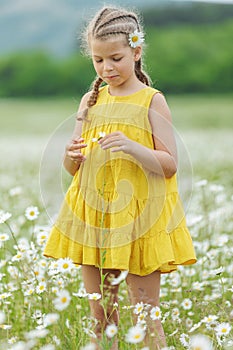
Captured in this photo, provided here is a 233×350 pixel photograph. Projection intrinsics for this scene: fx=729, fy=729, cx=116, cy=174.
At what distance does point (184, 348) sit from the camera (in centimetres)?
263

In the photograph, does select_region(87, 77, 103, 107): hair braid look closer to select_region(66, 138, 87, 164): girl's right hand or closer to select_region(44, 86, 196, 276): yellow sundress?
select_region(44, 86, 196, 276): yellow sundress

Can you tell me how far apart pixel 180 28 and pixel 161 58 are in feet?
6.31

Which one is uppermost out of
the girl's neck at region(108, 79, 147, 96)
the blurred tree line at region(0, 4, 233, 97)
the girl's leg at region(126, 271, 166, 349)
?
the blurred tree line at region(0, 4, 233, 97)

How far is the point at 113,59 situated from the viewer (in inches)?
104

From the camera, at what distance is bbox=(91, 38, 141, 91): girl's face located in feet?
8.58

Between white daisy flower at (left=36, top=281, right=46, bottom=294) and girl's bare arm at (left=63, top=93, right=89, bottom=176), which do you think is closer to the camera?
girl's bare arm at (left=63, top=93, right=89, bottom=176)

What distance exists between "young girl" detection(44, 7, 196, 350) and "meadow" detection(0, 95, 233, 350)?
0.11 m

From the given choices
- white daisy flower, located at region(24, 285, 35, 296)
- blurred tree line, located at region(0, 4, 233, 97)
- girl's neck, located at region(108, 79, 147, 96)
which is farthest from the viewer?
blurred tree line, located at region(0, 4, 233, 97)

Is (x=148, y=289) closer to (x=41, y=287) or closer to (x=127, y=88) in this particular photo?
(x=41, y=287)

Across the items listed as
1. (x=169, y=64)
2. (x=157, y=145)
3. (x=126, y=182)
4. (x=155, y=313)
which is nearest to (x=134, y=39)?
(x=157, y=145)

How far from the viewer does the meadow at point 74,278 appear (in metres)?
2.58

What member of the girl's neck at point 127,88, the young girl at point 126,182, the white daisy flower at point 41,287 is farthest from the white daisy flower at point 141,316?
the girl's neck at point 127,88

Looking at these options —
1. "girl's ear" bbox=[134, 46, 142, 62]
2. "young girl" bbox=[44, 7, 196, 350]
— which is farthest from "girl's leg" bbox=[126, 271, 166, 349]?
"girl's ear" bbox=[134, 46, 142, 62]

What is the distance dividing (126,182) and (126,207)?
0.30 ft
